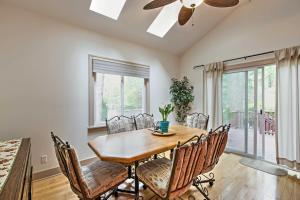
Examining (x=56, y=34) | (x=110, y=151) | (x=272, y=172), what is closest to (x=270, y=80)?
(x=272, y=172)

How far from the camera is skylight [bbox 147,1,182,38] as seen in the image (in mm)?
3388

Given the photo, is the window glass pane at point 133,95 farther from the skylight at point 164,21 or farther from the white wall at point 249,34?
the white wall at point 249,34

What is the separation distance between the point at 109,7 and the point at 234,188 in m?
3.55

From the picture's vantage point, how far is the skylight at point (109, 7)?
109 inches

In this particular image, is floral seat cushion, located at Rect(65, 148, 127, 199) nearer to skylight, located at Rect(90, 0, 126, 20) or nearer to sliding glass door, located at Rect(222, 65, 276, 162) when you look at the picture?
skylight, located at Rect(90, 0, 126, 20)

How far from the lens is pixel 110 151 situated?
5.38 ft

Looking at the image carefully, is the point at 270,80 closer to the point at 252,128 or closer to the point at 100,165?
the point at 252,128

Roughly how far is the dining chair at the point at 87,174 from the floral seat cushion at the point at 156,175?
0.20 meters

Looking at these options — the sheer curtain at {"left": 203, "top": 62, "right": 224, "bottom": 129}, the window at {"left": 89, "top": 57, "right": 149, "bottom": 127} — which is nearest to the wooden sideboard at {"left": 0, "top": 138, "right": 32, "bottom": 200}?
the window at {"left": 89, "top": 57, "right": 149, "bottom": 127}

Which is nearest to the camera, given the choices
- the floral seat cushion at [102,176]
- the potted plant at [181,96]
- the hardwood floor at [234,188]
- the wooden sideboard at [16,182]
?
the wooden sideboard at [16,182]

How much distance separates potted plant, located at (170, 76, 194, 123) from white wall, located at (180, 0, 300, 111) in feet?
0.58

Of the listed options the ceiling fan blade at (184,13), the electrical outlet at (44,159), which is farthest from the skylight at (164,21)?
the electrical outlet at (44,159)

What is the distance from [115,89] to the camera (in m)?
3.51

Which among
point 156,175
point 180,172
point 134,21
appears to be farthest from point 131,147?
point 134,21
